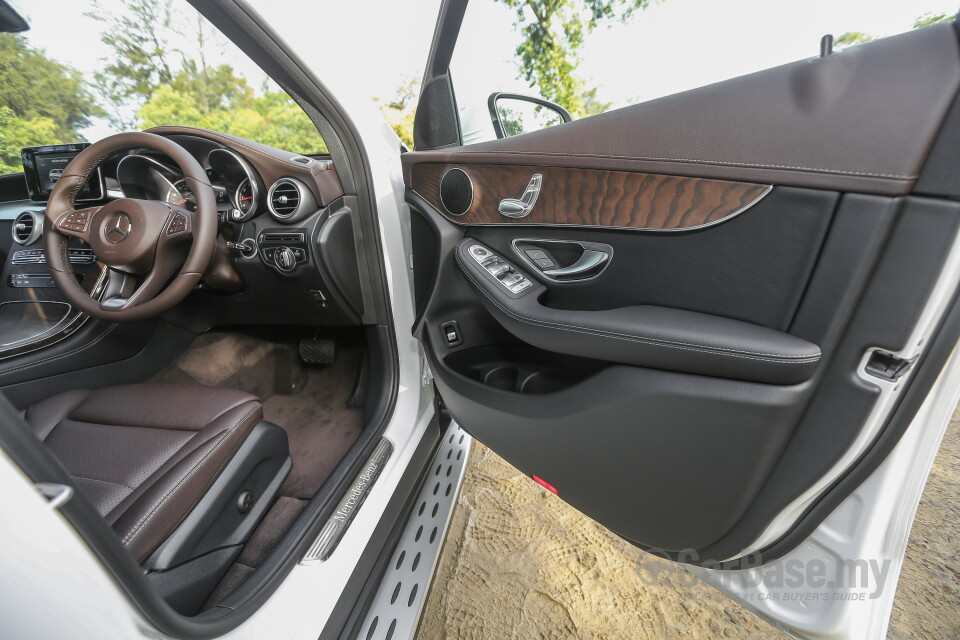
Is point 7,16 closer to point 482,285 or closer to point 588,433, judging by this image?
point 482,285

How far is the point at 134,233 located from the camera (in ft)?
3.91

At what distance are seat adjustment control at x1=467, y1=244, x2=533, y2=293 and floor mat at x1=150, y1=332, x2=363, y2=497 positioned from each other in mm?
792

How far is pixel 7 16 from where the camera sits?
995 mm

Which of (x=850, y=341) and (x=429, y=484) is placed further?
(x=429, y=484)

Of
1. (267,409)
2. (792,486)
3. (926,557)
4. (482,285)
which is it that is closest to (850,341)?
(792,486)

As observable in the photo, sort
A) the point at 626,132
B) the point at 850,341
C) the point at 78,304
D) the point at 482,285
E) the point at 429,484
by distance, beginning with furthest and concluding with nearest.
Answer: the point at 429,484
the point at 78,304
the point at 482,285
the point at 626,132
the point at 850,341

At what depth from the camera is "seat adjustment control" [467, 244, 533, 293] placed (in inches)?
37.8

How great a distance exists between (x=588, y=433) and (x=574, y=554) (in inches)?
26.6

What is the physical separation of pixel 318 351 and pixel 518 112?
4.06 feet

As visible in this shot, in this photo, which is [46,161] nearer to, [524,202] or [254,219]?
[254,219]

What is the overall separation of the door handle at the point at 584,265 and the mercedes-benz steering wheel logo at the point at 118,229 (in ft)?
3.94

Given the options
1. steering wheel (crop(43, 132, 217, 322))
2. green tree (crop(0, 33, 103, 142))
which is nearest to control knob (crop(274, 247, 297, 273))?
steering wheel (crop(43, 132, 217, 322))

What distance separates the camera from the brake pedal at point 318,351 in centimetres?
176

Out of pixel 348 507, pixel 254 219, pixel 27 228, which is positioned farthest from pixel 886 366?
pixel 27 228
